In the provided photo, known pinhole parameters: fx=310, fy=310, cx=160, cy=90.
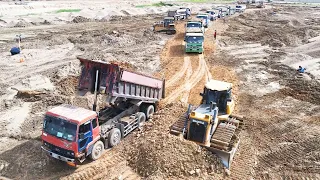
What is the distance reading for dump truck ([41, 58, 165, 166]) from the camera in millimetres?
12234

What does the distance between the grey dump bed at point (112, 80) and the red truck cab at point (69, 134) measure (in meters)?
1.96

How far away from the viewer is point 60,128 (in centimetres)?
1233

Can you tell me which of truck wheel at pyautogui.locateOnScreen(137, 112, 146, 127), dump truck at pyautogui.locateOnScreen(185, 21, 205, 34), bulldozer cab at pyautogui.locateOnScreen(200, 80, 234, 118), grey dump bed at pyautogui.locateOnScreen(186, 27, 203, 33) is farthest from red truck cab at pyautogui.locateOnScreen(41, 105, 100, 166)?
dump truck at pyautogui.locateOnScreen(185, 21, 205, 34)

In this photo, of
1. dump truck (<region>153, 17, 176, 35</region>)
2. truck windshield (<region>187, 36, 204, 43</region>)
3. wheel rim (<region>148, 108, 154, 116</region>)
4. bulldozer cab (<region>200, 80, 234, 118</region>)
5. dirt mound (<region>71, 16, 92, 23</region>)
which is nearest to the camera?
bulldozer cab (<region>200, 80, 234, 118</region>)

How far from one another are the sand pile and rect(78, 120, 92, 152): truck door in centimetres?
210

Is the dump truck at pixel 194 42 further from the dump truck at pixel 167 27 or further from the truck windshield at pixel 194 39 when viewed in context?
the dump truck at pixel 167 27

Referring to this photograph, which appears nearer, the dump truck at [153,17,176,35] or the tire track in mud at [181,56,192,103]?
the tire track in mud at [181,56,192,103]

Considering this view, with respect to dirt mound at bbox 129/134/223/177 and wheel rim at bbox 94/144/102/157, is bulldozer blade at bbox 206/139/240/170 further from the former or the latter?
wheel rim at bbox 94/144/102/157

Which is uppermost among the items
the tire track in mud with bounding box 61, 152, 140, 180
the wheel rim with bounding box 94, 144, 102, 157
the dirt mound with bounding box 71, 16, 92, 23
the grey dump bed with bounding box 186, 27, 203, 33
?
the grey dump bed with bounding box 186, 27, 203, 33

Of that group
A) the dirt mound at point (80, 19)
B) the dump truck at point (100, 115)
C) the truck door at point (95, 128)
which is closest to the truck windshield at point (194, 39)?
the dump truck at point (100, 115)

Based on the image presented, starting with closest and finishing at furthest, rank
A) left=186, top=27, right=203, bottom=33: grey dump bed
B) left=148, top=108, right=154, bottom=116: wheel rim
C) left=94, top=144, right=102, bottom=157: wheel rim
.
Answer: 1. left=94, top=144, right=102, bottom=157: wheel rim
2. left=148, top=108, right=154, bottom=116: wheel rim
3. left=186, top=27, right=203, bottom=33: grey dump bed

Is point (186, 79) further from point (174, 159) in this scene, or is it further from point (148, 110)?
point (174, 159)

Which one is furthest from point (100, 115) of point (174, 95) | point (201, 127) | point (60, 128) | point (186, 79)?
point (186, 79)

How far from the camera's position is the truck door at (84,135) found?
12234 mm
